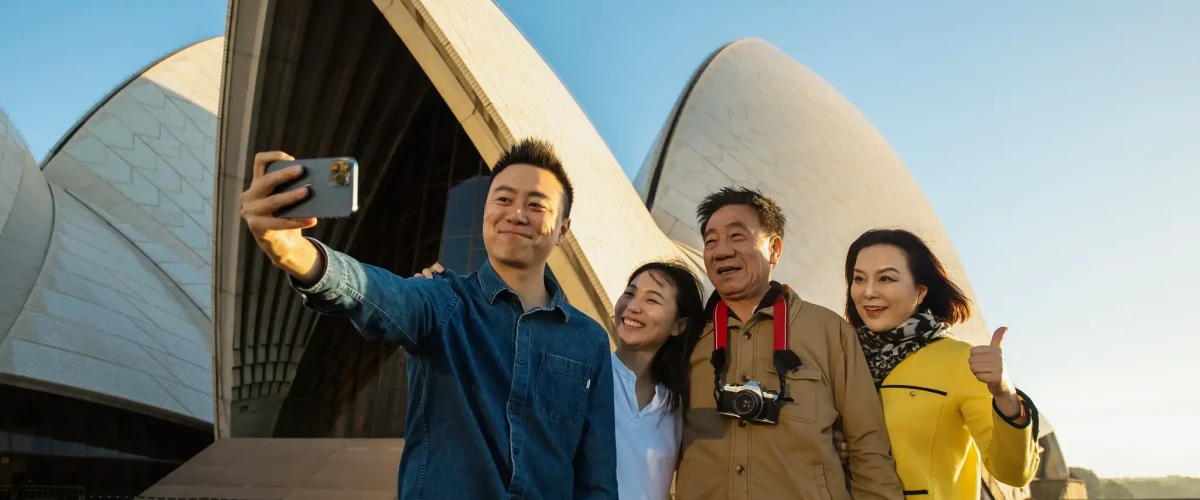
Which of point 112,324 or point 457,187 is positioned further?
point 112,324

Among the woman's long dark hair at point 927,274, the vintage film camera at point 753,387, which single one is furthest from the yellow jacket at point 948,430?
the vintage film camera at point 753,387

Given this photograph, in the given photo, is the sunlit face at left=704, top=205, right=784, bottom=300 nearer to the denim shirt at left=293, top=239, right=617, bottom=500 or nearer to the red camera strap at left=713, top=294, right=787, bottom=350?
the red camera strap at left=713, top=294, right=787, bottom=350

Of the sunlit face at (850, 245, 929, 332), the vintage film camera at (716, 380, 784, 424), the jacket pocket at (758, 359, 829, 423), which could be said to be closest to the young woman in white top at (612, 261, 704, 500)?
the vintage film camera at (716, 380, 784, 424)

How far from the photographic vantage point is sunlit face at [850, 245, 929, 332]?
8.26 feet

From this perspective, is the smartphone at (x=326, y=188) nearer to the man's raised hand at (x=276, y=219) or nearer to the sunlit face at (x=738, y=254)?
the man's raised hand at (x=276, y=219)

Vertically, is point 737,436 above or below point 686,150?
below

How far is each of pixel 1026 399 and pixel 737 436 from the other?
0.83 m

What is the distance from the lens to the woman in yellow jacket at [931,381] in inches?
84.5

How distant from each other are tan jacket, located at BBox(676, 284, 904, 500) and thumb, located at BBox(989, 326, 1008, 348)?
348 mm

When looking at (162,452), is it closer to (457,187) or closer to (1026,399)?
(457,187)

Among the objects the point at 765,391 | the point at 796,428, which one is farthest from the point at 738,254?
the point at 796,428

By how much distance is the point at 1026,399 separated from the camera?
2.17 m

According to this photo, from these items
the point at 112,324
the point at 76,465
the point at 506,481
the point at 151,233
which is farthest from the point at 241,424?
the point at 506,481

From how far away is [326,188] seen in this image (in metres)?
1.16
